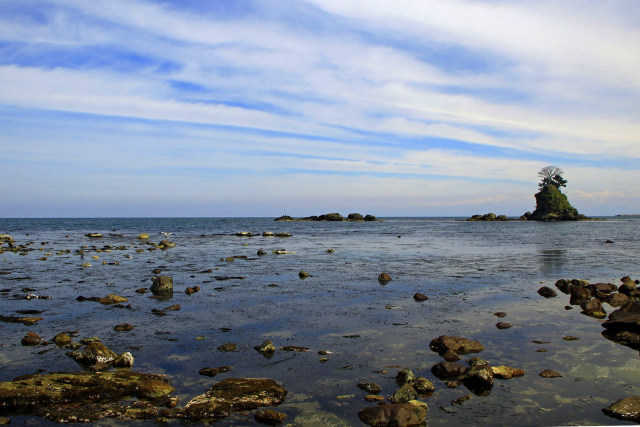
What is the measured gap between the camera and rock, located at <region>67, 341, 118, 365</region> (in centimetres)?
1002

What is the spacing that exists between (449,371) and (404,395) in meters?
1.68

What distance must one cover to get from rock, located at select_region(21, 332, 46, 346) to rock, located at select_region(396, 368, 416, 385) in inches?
383

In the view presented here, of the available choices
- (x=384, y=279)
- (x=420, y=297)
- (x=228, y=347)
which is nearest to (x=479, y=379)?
(x=228, y=347)

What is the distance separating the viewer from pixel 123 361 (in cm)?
985

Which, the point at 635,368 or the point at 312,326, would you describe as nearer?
the point at 635,368

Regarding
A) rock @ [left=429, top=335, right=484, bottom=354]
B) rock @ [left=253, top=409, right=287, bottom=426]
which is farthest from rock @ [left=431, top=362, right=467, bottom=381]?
rock @ [left=253, top=409, right=287, bottom=426]

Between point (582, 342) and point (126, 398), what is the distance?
11752mm

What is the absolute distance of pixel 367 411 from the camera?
7.44 m

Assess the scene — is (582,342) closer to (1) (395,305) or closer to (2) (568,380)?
(2) (568,380)

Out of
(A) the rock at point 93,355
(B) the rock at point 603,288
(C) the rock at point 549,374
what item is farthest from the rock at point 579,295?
(A) the rock at point 93,355

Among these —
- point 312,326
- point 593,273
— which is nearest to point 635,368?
point 312,326

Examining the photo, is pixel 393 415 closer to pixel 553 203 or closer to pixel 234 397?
pixel 234 397

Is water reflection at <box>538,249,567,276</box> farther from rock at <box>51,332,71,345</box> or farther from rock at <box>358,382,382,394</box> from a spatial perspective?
rock at <box>51,332,71,345</box>

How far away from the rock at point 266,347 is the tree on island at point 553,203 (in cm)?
14974
